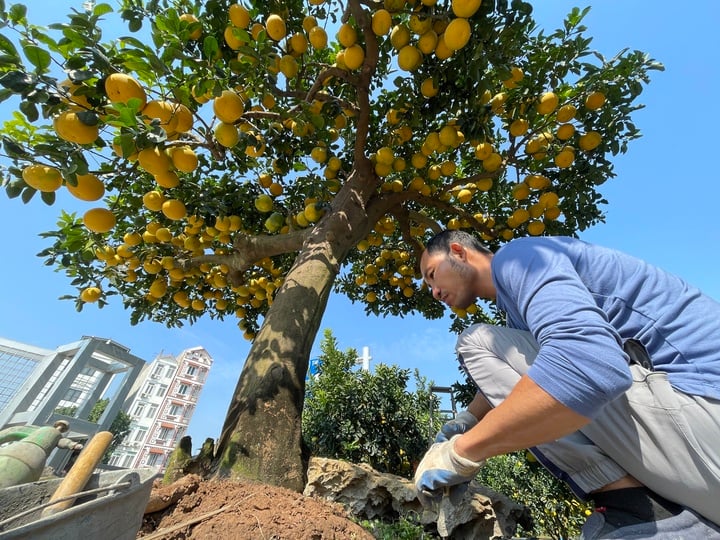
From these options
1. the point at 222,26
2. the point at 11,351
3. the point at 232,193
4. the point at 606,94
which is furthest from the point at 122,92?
the point at 11,351

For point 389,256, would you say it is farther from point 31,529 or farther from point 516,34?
point 31,529

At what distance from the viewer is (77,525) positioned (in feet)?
2.48

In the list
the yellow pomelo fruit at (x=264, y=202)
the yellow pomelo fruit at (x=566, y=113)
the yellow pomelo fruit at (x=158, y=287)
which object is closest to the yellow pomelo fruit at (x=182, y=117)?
the yellow pomelo fruit at (x=264, y=202)

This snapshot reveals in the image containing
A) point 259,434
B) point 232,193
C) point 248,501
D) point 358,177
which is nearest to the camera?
point 248,501

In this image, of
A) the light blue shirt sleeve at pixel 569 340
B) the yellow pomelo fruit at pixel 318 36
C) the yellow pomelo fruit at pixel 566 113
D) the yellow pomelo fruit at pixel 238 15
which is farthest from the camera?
the yellow pomelo fruit at pixel 566 113

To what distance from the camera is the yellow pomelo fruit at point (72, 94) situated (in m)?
1.61

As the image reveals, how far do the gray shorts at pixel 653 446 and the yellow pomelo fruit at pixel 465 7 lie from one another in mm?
2304

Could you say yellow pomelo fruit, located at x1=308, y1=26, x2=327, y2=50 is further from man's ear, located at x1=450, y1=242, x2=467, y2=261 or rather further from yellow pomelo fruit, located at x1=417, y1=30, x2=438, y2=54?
man's ear, located at x1=450, y1=242, x2=467, y2=261

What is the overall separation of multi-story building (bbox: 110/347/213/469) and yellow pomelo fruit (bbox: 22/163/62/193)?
4128 centimetres

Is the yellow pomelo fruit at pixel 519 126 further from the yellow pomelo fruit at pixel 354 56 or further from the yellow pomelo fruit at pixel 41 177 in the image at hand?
the yellow pomelo fruit at pixel 41 177

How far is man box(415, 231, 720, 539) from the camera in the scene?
3.28ft

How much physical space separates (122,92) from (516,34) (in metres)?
2.85

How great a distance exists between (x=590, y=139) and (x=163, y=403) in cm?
4853

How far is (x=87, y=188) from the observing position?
191cm
